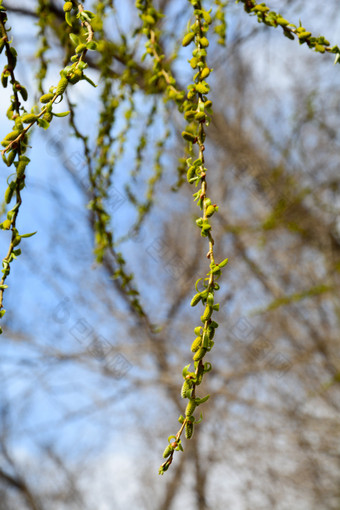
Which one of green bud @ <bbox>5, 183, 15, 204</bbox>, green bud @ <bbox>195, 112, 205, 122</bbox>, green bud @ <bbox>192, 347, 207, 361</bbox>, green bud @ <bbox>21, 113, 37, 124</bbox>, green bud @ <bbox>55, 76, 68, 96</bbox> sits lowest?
green bud @ <bbox>192, 347, 207, 361</bbox>

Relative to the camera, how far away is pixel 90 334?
357 centimetres

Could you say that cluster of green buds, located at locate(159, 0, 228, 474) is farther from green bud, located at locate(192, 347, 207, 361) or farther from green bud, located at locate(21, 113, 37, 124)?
green bud, located at locate(21, 113, 37, 124)

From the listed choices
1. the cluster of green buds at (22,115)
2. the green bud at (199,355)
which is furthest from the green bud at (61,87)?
the green bud at (199,355)

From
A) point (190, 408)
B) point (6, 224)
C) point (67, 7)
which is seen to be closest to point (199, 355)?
point (190, 408)

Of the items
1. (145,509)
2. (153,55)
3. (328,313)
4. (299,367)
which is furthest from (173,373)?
(153,55)

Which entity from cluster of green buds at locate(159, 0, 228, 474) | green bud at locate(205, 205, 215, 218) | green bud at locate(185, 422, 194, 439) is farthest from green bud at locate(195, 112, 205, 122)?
green bud at locate(185, 422, 194, 439)

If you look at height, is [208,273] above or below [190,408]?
above

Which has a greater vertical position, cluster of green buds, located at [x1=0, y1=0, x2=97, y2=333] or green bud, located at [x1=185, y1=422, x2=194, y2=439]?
cluster of green buds, located at [x1=0, y1=0, x2=97, y2=333]

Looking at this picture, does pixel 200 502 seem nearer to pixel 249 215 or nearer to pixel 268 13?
pixel 249 215

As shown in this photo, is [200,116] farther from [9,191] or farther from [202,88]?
[9,191]

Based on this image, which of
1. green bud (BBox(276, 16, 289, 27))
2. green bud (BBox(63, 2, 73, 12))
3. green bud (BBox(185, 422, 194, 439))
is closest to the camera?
green bud (BBox(185, 422, 194, 439))

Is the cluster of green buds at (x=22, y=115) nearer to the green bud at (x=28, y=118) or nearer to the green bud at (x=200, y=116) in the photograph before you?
the green bud at (x=28, y=118)

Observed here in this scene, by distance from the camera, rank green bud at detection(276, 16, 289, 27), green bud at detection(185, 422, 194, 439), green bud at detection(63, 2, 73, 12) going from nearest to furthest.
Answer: green bud at detection(185, 422, 194, 439)
green bud at detection(63, 2, 73, 12)
green bud at detection(276, 16, 289, 27)

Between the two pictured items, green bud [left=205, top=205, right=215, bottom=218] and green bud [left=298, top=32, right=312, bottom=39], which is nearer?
green bud [left=205, top=205, right=215, bottom=218]
